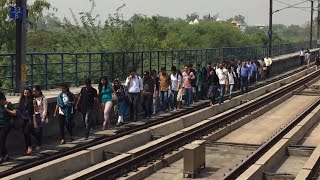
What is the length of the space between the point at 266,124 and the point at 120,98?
6.07 m

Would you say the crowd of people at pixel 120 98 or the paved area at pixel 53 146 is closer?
the paved area at pixel 53 146

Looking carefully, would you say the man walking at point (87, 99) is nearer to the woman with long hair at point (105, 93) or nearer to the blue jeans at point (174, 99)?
the woman with long hair at point (105, 93)

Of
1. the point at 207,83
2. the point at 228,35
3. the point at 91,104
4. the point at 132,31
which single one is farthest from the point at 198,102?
the point at 228,35

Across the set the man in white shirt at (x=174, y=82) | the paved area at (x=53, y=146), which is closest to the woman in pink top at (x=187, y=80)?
the man in white shirt at (x=174, y=82)

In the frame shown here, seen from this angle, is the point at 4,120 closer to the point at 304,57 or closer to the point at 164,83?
the point at 164,83

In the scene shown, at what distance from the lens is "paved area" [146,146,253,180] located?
12.0 meters

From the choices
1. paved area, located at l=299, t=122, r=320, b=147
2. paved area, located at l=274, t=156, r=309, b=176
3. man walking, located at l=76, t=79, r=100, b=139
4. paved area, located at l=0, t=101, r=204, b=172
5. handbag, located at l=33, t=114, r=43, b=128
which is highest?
man walking, located at l=76, t=79, r=100, b=139

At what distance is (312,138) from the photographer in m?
16.8

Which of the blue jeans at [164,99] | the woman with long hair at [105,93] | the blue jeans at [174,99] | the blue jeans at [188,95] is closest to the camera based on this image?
the woman with long hair at [105,93]

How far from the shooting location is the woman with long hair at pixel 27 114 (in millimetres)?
12273

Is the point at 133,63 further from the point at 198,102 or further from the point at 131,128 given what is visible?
the point at 131,128

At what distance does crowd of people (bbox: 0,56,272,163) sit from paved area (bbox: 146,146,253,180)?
3058 mm

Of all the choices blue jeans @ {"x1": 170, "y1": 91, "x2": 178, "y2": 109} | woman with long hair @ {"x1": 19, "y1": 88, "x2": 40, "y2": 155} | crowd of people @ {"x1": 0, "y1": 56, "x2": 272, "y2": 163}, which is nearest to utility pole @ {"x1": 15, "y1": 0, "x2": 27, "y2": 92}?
crowd of people @ {"x1": 0, "y1": 56, "x2": 272, "y2": 163}

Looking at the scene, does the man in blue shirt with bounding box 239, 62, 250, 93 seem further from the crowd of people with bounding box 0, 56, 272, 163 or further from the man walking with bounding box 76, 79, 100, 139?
the man walking with bounding box 76, 79, 100, 139
